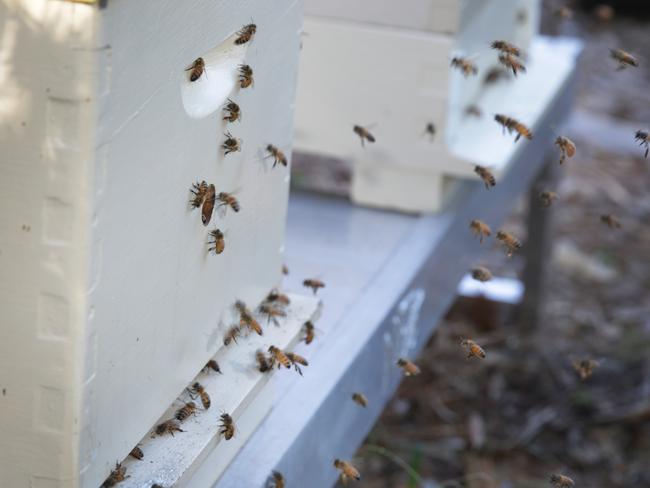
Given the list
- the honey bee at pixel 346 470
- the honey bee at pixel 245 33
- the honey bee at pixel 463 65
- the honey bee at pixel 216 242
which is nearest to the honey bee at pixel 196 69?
the honey bee at pixel 245 33

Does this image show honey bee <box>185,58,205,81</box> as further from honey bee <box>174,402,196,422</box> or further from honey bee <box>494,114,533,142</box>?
honey bee <box>494,114,533,142</box>

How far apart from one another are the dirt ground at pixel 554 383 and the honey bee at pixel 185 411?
3.01 feet

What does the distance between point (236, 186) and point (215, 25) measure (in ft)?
0.74

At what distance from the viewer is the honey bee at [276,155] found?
1309mm

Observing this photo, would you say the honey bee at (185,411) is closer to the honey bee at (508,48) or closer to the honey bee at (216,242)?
the honey bee at (216,242)

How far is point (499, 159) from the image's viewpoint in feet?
7.00

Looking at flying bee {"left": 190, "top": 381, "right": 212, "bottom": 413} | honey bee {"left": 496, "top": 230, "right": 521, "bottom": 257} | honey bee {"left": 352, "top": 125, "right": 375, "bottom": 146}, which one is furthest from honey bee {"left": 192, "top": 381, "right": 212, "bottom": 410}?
honey bee {"left": 352, "top": 125, "right": 375, "bottom": 146}

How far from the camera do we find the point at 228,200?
1192 mm

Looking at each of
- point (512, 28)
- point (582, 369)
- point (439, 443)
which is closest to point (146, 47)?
point (582, 369)

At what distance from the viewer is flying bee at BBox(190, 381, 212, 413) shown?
1.26m

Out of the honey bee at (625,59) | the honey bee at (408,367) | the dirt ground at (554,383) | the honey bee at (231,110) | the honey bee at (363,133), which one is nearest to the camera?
the honey bee at (231,110)

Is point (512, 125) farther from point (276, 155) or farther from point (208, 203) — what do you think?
point (208, 203)

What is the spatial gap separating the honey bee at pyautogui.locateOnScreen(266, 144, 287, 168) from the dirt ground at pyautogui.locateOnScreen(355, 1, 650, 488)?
3.07 feet

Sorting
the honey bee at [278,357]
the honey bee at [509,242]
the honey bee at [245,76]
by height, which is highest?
the honey bee at [245,76]
